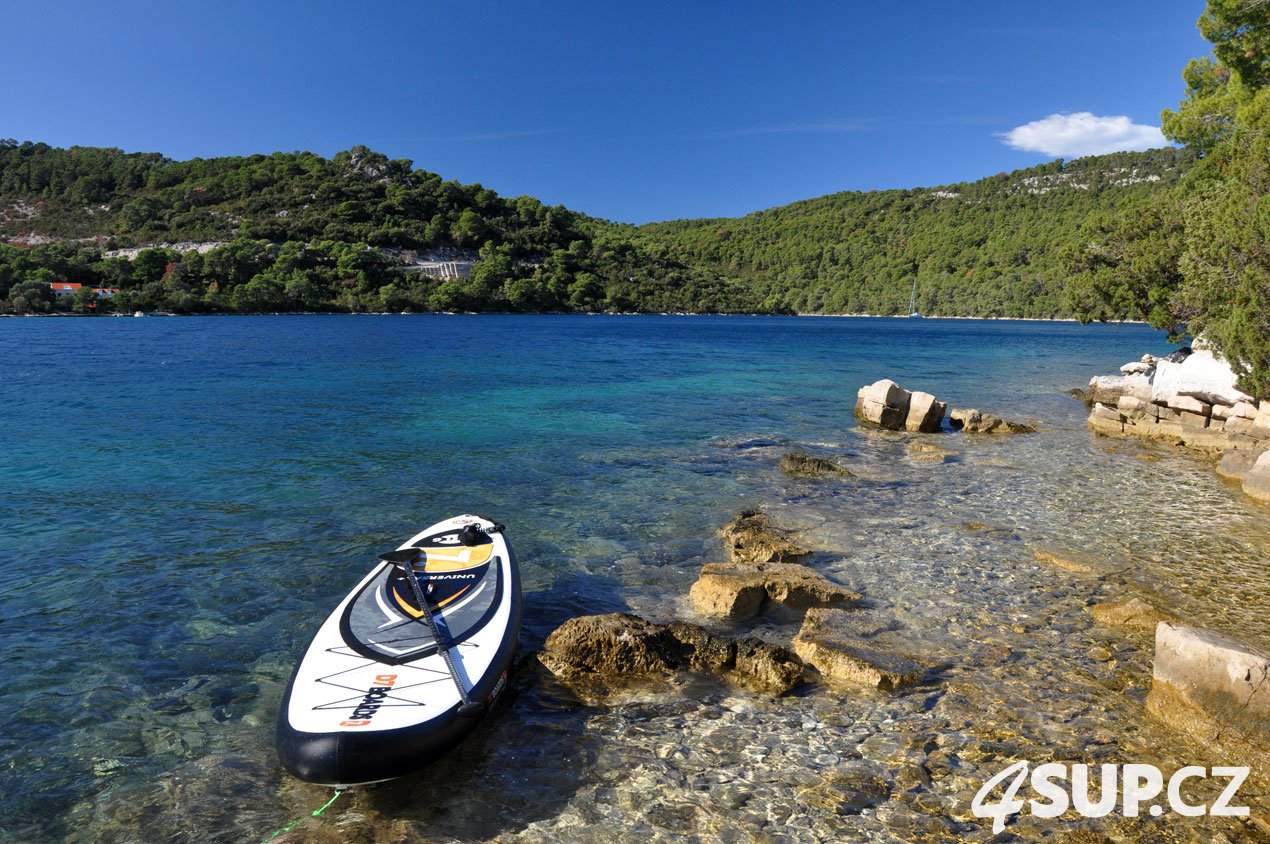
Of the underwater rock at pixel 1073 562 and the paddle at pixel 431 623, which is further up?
the paddle at pixel 431 623

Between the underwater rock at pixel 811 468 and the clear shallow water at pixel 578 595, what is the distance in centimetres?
63

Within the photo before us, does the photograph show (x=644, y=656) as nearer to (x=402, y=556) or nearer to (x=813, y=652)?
(x=813, y=652)

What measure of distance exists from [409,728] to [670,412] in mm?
19655

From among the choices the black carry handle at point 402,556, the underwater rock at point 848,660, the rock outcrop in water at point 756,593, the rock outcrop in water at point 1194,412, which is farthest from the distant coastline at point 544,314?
the black carry handle at point 402,556

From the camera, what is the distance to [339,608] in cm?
693

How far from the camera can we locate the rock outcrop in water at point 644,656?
6.50 meters

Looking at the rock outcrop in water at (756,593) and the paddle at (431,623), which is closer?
the paddle at (431,623)

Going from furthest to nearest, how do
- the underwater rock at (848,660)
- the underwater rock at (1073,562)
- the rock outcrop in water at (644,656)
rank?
1. the underwater rock at (1073,562)
2. the rock outcrop in water at (644,656)
3. the underwater rock at (848,660)

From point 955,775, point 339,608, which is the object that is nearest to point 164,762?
point 339,608

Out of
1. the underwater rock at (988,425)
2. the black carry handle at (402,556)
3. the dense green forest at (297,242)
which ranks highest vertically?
the dense green forest at (297,242)

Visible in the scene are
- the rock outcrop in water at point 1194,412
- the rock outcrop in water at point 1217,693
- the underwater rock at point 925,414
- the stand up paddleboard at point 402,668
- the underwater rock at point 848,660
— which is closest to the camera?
the stand up paddleboard at point 402,668

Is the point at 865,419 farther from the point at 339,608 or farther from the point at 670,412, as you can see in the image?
the point at 339,608

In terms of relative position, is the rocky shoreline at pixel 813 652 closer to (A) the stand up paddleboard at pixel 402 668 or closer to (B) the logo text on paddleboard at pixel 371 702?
(A) the stand up paddleboard at pixel 402 668

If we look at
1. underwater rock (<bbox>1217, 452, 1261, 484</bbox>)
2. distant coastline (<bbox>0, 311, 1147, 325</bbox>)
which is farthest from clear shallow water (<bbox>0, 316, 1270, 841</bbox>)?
distant coastline (<bbox>0, 311, 1147, 325</bbox>)
